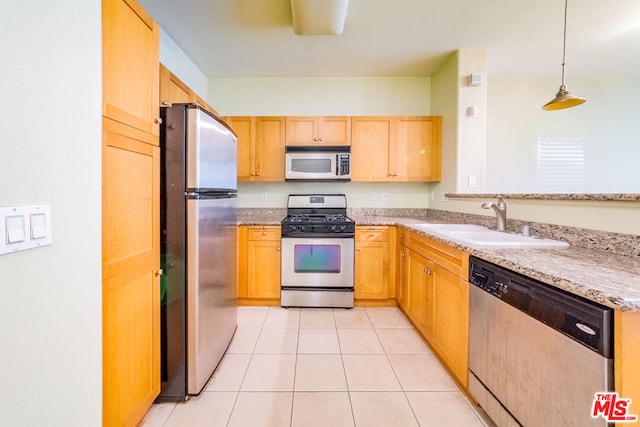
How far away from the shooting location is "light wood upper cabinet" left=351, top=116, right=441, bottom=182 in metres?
3.35

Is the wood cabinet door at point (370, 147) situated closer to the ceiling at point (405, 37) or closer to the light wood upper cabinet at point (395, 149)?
the light wood upper cabinet at point (395, 149)

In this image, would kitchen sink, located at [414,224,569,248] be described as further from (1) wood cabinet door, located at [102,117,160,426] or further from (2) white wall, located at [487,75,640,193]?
(1) wood cabinet door, located at [102,117,160,426]

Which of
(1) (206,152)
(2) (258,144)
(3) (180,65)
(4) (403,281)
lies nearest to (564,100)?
(4) (403,281)

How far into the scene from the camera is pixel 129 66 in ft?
4.23

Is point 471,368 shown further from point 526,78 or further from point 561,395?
point 526,78

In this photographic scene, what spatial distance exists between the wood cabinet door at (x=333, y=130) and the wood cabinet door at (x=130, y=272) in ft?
6.90

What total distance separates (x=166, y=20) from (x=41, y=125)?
2209mm

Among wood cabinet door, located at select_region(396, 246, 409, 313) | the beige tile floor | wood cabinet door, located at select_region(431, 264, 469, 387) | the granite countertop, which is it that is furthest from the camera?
wood cabinet door, located at select_region(396, 246, 409, 313)

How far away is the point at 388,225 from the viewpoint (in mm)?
3072

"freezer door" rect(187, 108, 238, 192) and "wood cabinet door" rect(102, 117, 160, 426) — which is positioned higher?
"freezer door" rect(187, 108, 238, 192)

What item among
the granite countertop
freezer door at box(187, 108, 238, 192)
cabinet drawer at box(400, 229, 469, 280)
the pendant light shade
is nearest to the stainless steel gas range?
cabinet drawer at box(400, 229, 469, 280)

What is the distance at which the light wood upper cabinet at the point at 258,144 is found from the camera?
334 centimetres

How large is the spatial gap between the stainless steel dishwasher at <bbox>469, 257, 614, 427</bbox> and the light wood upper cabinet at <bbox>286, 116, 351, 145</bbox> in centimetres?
220

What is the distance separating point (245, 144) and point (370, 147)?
1478mm
